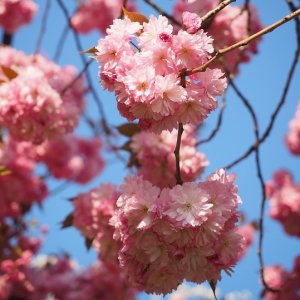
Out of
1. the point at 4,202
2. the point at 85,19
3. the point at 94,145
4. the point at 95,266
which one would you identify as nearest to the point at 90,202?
the point at 4,202

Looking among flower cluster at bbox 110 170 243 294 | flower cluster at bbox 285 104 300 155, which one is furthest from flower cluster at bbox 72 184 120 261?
flower cluster at bbox 285 104 300 155

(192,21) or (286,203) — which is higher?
(286,203)

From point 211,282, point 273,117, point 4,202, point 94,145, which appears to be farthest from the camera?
point 94,145

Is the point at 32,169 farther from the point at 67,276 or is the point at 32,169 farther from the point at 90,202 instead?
the point at 90,202

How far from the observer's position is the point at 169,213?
939mm

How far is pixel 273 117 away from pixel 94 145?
3.17 m

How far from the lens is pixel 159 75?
92 cm

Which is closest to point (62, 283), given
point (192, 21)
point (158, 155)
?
point (158, 155)

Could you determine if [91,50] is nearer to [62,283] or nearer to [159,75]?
[159,75]

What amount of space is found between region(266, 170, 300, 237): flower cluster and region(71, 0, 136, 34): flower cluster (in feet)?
5.89

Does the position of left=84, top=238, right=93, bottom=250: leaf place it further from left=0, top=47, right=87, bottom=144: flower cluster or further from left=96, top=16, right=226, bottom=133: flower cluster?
left=96, top=16, right=226, bottom=133: flower cluster

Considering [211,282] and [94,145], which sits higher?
[94,145]

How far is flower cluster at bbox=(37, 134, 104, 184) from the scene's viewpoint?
3.66 metres

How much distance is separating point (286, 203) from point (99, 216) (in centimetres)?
217
